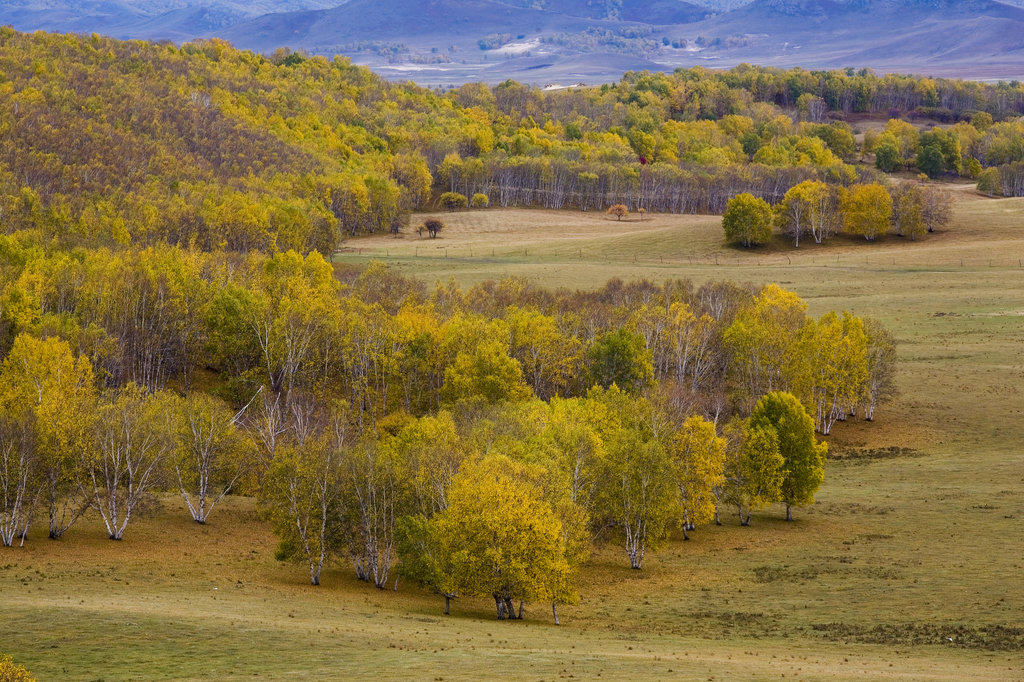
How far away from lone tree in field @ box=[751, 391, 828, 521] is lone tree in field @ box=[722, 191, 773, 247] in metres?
92.0

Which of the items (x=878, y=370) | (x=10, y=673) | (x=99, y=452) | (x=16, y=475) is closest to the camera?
(x=10, y=673)

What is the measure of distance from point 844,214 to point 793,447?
10645 cm

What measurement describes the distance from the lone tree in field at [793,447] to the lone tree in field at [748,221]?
302 ft

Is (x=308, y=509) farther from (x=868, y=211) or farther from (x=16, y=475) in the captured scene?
(x=868, y=211)

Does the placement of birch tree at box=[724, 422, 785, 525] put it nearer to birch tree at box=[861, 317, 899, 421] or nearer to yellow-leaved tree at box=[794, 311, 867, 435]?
yellow-leaved tree at box=[794, 311, 867, 435]

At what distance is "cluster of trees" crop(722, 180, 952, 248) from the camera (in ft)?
542

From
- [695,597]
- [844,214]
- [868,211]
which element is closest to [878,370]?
[695,597]

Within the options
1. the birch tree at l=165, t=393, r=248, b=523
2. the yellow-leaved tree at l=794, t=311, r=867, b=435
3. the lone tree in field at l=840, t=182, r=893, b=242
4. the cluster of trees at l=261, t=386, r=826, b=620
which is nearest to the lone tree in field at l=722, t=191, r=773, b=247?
the lone tree in field at l=840, t=182, r=893, b=242

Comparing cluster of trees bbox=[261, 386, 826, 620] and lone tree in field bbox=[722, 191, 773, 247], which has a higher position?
lone tree in field bbox=[722, 191, 773, 247]

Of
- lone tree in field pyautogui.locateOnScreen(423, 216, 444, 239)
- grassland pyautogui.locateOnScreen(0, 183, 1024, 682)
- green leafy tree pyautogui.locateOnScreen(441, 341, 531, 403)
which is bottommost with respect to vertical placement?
grassland pyautogui.locateOnScreen(0, 183, 1024, 682)

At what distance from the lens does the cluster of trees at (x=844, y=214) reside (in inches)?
6506

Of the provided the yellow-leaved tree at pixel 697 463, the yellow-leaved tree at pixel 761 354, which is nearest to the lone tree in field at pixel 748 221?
the yellow-leaved tree at pixel 761 354

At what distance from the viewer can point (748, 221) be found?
Answer: 162 metres

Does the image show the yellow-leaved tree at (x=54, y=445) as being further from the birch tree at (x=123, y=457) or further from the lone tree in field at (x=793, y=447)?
the lone tree in field at (x=793, y=447)
